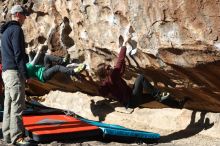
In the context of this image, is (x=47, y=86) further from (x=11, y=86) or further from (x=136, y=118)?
(x=11, y=86)

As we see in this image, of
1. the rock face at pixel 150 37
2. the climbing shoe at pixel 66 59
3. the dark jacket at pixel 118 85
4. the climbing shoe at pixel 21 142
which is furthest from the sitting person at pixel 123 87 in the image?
the climbing shoe at pixel 21 142

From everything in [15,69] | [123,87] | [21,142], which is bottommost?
[21,142]

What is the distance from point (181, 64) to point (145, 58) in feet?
3.17

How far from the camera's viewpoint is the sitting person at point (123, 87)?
8500 mm

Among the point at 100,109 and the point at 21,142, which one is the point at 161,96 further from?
the point at 21,142

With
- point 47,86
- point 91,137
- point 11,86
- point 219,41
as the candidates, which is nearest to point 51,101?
point 47,86

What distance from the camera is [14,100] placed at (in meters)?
6.77

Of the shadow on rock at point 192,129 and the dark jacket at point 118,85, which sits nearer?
the shadow on rock at point 192,129

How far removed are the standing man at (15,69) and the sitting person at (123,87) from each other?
90.4 inches

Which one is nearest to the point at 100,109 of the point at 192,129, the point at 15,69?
the point at 192,129

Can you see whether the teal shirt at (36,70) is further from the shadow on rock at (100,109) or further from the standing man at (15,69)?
the standing man at (15,69)

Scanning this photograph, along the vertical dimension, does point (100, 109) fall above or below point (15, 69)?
below

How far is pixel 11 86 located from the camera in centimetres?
672

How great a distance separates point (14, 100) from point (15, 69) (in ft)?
Answer: 1.54
